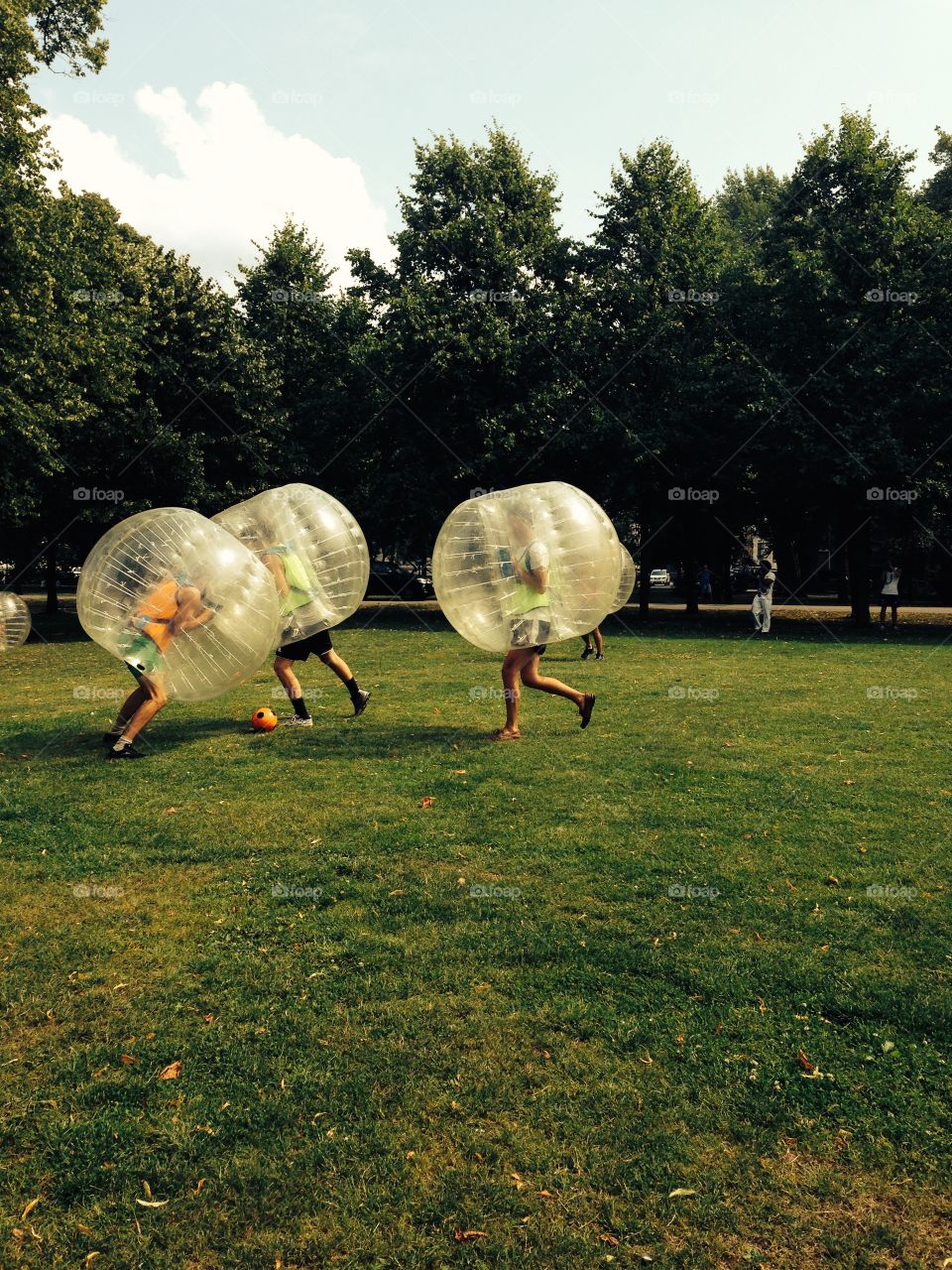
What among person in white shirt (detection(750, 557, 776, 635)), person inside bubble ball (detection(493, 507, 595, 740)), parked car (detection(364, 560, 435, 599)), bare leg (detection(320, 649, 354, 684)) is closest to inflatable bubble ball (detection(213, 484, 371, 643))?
bare leg (detection(320, 649, 354, 684))

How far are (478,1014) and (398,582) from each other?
4201cm

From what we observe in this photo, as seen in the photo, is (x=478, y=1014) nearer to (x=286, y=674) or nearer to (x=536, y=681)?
(x=536, y=681)

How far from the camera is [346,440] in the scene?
36.4m

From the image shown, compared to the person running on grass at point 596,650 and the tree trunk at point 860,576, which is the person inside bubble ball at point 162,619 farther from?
the tree trunk at point 860,576

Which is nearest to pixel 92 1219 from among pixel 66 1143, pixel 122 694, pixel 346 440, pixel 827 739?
pixel 66 1143

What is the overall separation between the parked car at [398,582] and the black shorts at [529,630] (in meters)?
34.1

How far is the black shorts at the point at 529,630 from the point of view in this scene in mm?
10461

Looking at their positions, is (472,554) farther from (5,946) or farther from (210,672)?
(5,946)

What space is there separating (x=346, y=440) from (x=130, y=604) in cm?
2776

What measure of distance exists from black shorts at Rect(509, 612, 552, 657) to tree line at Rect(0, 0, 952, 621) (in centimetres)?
1816

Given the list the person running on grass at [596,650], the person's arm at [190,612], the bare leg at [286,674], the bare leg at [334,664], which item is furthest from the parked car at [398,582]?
the person's arm at [190,612]

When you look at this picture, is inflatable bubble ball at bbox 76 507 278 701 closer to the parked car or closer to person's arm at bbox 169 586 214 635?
person's arm at bbox 169 586 214 635

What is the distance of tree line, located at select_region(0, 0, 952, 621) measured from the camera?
28094 millimetres

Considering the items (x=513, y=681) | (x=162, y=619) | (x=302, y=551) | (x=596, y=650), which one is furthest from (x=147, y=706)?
(x=596, y=650)
